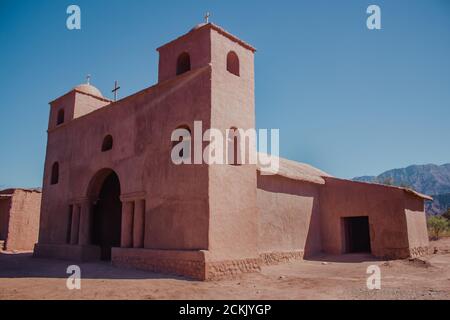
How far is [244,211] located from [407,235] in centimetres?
780

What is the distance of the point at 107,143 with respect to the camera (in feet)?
51.8

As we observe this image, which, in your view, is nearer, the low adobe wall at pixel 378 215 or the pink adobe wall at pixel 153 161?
the pink adobe wall at pixel 153 161

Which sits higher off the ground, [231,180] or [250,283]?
[231,180]

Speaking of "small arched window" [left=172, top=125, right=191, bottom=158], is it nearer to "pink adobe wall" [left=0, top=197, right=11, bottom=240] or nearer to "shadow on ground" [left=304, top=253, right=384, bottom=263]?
"shadow on ground" [left=304, top=253, right=384, bottom=263]

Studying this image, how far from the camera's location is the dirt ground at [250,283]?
8.05 metres

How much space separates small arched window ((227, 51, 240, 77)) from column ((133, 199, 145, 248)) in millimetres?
5814

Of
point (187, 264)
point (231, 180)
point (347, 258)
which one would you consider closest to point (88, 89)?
point (231, 180)

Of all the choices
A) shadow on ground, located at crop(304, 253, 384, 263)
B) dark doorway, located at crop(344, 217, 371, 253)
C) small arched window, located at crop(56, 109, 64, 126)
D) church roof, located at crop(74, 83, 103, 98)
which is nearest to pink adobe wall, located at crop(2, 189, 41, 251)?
small arched window, located at crop(56, 109, 64, 126)

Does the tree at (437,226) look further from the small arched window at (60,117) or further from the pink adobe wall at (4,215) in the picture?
the pink adobe wall at (4,215)

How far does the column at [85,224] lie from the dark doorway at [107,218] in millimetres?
661

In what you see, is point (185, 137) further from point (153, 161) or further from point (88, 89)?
point (88, 89)

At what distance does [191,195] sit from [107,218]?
7772 mm

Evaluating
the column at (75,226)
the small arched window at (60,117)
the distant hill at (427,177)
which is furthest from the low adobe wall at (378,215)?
the distant hill at (427,177)

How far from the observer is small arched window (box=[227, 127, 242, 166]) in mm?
11734
